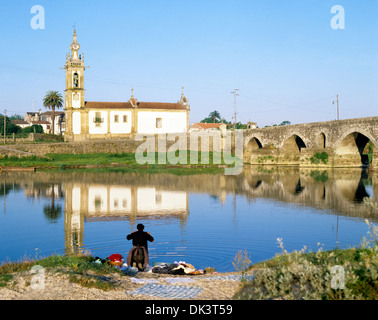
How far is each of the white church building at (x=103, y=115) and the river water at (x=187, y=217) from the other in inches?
1357

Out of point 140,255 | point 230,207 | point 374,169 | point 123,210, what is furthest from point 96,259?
point 374,169

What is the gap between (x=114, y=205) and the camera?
917 inches

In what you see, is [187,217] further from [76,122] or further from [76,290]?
[76,122]

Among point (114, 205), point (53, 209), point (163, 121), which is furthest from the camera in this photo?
point (163, 121)

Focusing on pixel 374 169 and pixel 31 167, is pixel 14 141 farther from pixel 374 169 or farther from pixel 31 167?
pixel 374 169

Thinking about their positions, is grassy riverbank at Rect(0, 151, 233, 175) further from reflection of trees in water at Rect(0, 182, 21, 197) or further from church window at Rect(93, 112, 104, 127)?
reflection of trees in water at Rect(0, 182, 21, 197)

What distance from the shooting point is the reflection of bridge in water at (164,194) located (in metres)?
20.1

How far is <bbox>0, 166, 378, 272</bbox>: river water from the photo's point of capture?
13.7 meters

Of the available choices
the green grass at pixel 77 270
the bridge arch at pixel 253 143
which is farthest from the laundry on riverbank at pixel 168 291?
the bridge arch at pixel 253 143

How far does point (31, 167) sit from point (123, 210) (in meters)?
31.3

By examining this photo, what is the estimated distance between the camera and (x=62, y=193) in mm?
28125

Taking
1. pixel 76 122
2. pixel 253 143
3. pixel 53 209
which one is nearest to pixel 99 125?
pixel 76 122

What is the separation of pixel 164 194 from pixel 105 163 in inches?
1085

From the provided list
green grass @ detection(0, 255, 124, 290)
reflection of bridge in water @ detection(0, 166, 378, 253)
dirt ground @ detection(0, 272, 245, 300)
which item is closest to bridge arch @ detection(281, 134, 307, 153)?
reflection of bridge in water @ detection(0, 166, 378, 253)
